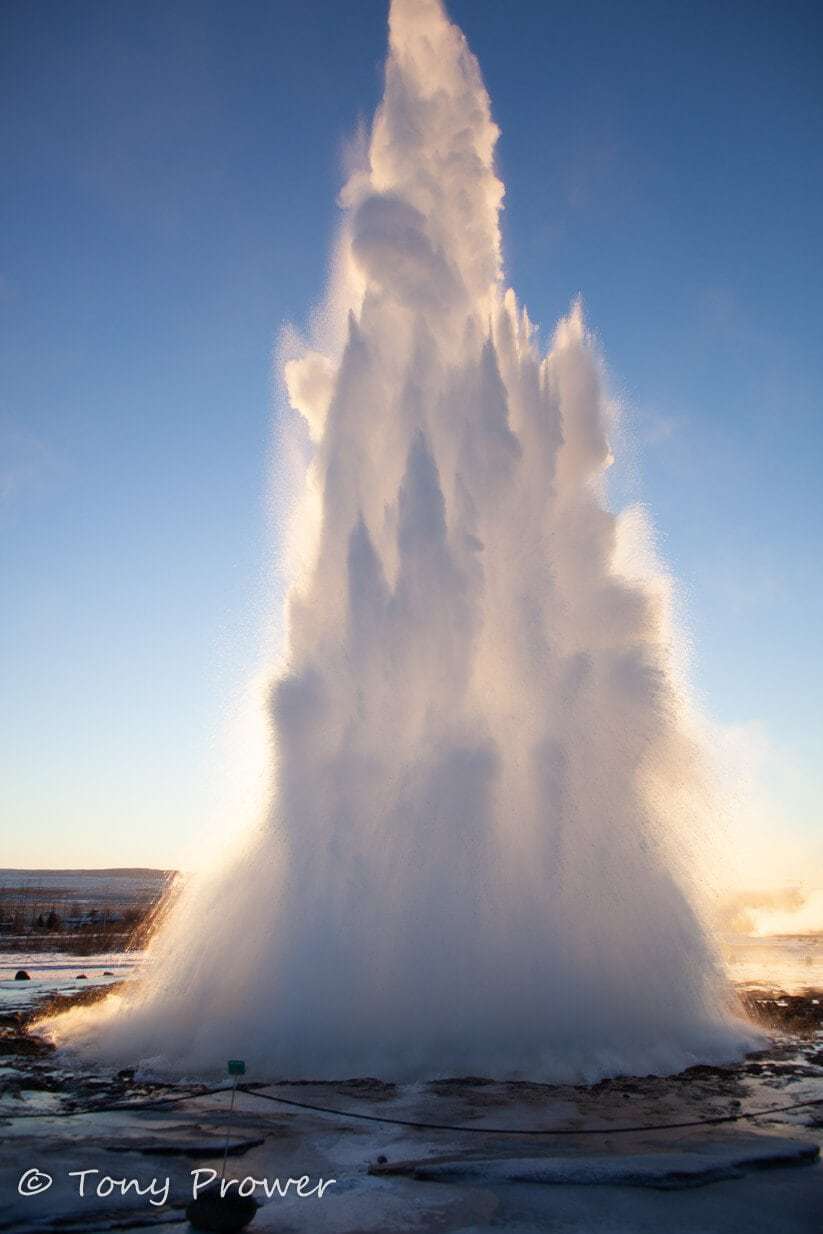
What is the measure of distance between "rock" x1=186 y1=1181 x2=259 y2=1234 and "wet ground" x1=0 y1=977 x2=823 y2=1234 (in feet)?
1.40

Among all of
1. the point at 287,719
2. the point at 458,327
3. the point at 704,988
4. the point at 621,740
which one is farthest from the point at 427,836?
the point at 458,327

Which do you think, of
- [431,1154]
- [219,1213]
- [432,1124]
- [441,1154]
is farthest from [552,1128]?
[219,1213]

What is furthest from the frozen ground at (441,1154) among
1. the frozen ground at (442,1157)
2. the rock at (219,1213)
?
the rock at (219,1213)

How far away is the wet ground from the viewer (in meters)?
8.86

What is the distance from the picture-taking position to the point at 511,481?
22.7m

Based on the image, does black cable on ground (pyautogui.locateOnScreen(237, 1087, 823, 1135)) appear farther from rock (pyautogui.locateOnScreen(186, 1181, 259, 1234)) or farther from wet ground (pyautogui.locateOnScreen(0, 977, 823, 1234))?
rock (pyautogui.locateOnScreen(186, 1181, 259, 1234))

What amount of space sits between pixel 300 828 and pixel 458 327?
16.4 meters

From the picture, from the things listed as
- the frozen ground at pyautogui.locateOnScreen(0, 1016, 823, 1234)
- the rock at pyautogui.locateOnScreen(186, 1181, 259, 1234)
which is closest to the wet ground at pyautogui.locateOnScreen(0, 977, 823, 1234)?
the frozen ground at pyautogui.locateOnScreen(0, 1016, 823, 1234)

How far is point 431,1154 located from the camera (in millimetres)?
10797

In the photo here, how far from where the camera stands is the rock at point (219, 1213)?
819 centimetres

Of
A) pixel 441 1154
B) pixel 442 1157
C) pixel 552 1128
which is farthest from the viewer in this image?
pixel 552 1128

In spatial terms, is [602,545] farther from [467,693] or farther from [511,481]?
[467,693]

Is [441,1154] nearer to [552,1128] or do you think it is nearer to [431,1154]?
[431,1154]

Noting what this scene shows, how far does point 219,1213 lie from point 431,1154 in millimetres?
3717
